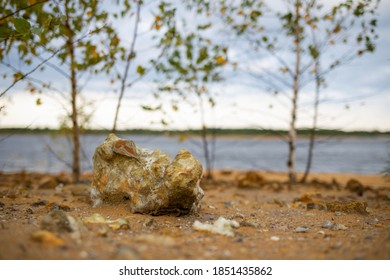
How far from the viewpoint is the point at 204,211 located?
4516mm

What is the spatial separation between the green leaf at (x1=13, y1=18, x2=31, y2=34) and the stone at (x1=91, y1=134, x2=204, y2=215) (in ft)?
5.56

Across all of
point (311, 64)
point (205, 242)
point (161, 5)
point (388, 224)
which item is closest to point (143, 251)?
point (205, 242)

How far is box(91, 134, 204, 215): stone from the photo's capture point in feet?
12.3

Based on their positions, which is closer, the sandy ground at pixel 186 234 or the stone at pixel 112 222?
the sandy ground at pixel 186 234

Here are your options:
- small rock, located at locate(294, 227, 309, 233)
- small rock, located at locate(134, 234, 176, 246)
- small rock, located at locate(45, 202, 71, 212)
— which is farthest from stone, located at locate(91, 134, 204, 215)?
small rock, located at locate(294, 227, 309, 233)

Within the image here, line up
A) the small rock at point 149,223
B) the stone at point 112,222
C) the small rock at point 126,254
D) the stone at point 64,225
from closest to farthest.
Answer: the small rock at point 126,254 → the stone at point 64,225 → the stone at point 112,222 → the small rock at point 149,223

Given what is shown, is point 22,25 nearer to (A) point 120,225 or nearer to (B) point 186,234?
(A) point 120,225

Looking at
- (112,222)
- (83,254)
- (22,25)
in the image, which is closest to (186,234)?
(112,222)

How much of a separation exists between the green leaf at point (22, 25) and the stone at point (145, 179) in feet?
5.56

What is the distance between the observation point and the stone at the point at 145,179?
376cm

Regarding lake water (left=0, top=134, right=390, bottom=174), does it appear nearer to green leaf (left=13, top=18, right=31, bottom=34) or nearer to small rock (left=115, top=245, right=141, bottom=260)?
green leaf (left=13, top=18, right=31, bottom=34)

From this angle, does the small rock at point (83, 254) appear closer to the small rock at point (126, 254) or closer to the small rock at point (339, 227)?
the small rock at point (126, 254)

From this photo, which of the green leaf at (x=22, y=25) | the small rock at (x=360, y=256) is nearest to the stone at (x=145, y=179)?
the green leaf at (x=22, y=25)

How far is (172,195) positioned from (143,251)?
4.54ft
